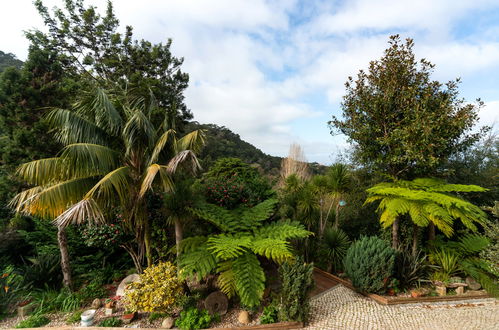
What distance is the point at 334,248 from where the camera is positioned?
6.12 metres

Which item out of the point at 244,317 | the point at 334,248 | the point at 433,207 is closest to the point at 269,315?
the point at 244,317

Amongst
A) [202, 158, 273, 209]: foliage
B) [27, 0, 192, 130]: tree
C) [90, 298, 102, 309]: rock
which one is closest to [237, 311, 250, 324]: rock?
[202, 158, 273, 209]: foliage

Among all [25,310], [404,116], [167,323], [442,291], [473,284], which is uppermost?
[404,116]

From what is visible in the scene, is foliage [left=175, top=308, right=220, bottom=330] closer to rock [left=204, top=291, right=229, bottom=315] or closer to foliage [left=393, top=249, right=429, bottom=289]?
rock [left=204, top=291, right=229, bottom=315]

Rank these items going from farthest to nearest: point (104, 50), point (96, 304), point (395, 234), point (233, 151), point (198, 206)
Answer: point (233, 151) < point (104, 50) < point (395, 234) < point (198, 206) < point (96, 304)

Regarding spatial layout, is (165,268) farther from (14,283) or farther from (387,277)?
(387,277)

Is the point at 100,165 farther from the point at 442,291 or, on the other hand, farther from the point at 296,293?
the point at 442,291


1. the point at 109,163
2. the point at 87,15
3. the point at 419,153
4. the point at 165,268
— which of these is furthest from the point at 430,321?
the point at 87,15

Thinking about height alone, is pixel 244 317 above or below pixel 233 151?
below

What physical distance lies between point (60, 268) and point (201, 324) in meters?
4.05

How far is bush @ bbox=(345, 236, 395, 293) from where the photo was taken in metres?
4.64

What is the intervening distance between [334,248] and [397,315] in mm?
2114

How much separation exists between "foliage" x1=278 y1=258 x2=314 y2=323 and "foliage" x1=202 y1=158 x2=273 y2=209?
2.36m

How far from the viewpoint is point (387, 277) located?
464cm
